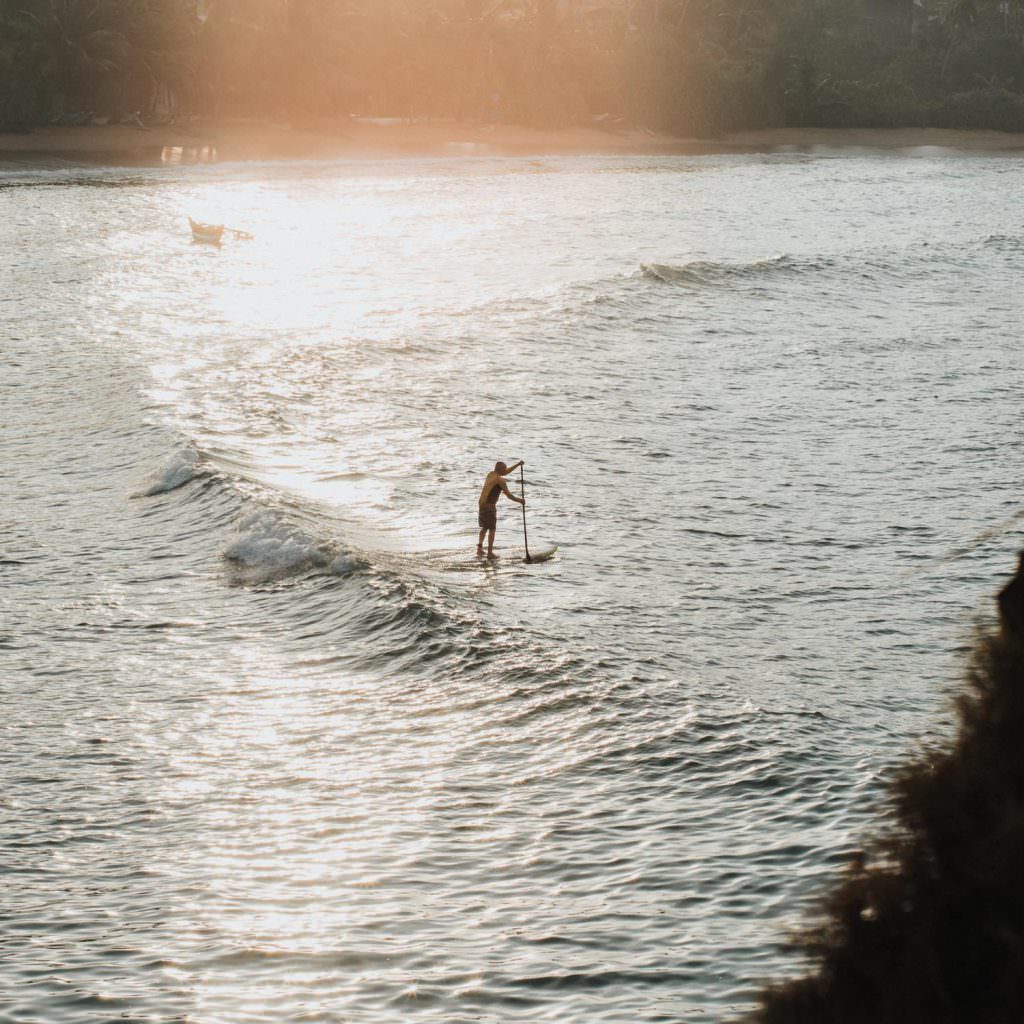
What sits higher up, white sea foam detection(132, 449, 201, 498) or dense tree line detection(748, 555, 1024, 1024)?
dense tree line detection(748, 555, 1024, 1024)

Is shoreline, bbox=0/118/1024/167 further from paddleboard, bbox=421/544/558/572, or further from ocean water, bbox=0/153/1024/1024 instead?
paddleboard, bbox=421/544/558/572

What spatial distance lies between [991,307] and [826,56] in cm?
9085

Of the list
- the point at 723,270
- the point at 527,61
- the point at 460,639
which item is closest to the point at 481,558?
the point at 460,639

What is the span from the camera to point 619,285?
2056 inches

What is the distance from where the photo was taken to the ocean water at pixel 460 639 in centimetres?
1160

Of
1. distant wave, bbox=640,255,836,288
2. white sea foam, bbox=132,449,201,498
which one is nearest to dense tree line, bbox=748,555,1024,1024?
white sea foam, bbox=132,449,201,498

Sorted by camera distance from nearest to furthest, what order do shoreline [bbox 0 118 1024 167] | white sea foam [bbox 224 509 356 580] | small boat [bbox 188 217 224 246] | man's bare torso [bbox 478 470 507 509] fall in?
white sea foam [bbox 224 509 356 580], man's bare torso [bbox 478 470 507 509], small boat [bbox 188 217 224 246], shoreline [bbox 0 118 1024 167]

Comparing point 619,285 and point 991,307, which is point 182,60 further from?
point 991,307

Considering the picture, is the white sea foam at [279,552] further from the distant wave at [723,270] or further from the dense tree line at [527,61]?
the dense tree line at [527,61]

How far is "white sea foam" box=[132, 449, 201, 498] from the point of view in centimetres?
2541

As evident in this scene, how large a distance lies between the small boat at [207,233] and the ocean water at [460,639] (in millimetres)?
13194

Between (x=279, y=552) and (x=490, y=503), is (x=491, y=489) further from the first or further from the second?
(x=279, y=552)

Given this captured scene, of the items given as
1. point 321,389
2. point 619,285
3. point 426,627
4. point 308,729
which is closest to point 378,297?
point 619,285

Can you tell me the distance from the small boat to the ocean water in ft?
43.3
